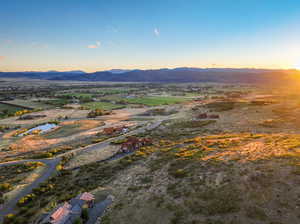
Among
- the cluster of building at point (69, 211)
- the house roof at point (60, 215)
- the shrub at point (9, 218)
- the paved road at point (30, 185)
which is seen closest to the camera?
the house roof at point (60, 215)

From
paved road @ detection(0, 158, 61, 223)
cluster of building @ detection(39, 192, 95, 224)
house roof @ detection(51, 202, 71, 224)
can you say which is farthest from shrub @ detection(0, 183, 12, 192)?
house roof @ detection(51, 202, 71, 224)

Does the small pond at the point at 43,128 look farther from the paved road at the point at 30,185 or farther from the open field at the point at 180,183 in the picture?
the open field at the point at 180,183

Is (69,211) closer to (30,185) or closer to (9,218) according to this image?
(9,218)

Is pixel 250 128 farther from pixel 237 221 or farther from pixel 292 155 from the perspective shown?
pixel 237 221

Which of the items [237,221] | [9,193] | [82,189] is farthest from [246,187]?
[9,193]

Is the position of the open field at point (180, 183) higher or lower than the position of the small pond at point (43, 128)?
higher

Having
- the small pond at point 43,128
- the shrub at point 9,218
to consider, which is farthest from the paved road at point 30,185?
the small pond at point 43,128

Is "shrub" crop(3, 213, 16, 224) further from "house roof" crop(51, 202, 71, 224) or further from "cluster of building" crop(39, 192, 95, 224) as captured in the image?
"house roof" crop(51, 202, 71, 224)

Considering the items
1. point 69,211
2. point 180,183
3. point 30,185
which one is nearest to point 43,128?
point 30,185
